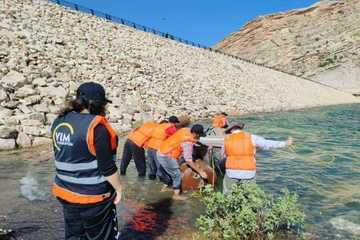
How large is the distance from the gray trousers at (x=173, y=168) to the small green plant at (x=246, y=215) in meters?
2.99

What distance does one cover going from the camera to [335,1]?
344ft

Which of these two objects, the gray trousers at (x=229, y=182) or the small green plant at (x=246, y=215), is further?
the gray trousers at (x=229, y=182)

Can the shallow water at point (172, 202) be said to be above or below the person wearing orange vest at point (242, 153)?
below

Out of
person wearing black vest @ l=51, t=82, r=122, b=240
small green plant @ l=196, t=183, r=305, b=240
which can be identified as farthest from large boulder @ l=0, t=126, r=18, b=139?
person wearing black vest @ l=51, t=82, r=122, b=240

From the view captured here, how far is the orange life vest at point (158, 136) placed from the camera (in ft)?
35.5

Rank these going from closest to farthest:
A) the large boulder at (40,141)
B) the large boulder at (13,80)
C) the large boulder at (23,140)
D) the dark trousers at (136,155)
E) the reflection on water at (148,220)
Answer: the reflection on water at (148,220), the dark trousers at (136,155), the large boulder at (23,140), the large boulder at (40,141), the large boulder at (13,80)

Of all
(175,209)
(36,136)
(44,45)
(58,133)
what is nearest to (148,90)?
(44,45)

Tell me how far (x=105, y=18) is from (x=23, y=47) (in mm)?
18147

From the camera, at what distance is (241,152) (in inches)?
312

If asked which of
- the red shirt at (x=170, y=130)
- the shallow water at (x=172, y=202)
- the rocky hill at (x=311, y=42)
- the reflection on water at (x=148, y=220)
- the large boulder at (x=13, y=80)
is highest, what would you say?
the rocky hill at (x=311, y=42)

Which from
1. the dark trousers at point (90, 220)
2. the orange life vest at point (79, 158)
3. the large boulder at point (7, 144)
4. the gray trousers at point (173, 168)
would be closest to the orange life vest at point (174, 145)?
the gray trousers at point (173, 168)

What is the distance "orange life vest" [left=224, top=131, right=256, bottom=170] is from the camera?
7.93 meters

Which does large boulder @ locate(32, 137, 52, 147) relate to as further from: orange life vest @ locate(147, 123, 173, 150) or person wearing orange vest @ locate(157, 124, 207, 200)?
person wearing orange vest @ locate(157, 124, 207, 200)

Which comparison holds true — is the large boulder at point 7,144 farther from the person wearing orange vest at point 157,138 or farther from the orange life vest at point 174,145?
the orange life vest at point 174,145
